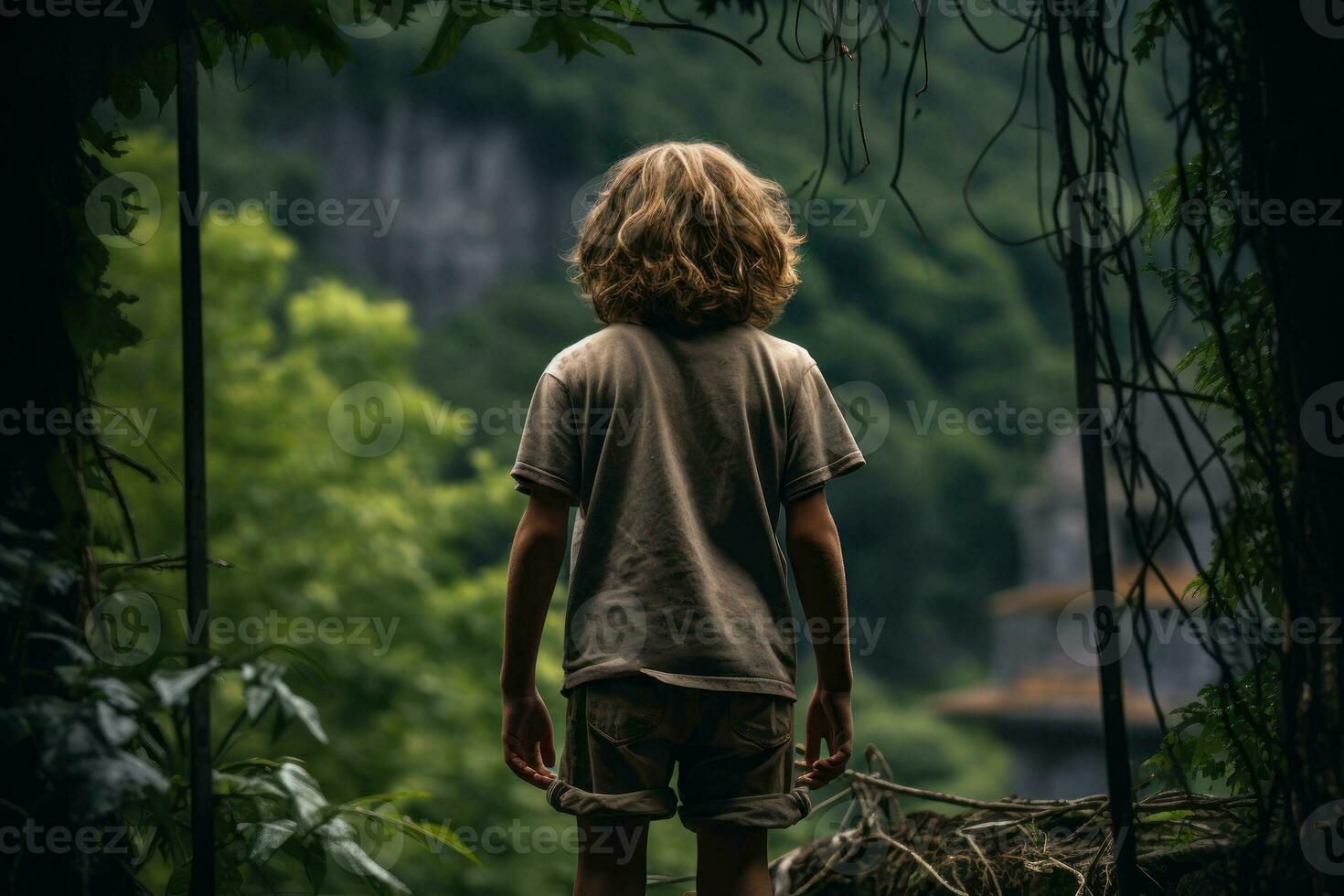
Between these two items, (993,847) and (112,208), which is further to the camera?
(993,847)

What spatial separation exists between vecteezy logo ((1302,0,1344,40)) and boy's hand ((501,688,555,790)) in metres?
1.37

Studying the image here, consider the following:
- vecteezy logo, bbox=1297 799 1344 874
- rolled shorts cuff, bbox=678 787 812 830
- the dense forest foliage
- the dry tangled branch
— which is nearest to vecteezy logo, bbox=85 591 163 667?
rolled shorts cuff, bbox=678 787 812 830

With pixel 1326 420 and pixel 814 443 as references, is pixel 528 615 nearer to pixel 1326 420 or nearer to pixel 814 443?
pixel 814 443

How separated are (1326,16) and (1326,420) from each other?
488mm

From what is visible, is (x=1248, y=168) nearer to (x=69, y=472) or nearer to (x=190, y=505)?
(x=190, y=505)

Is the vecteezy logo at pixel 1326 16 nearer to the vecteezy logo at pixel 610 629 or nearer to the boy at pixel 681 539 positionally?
the boy at pixel 681 539

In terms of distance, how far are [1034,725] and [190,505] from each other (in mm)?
20918

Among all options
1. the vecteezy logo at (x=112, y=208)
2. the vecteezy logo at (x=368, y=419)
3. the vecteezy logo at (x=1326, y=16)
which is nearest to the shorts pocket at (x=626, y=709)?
the vecteezy logo at (x=112, y=208)

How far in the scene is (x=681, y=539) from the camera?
6.69 ft

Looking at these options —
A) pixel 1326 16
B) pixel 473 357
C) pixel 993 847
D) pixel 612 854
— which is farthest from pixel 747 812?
pixel 473 357

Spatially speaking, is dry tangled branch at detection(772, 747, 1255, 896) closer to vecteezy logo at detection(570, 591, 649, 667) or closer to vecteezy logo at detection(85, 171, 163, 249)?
→ vecteezy logo at detection(570, 591, 649, 667)

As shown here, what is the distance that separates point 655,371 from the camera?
212 centimetres

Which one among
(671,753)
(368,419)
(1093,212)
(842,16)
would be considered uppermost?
(368,419)

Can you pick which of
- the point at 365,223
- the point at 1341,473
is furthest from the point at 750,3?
the point at 365,223
